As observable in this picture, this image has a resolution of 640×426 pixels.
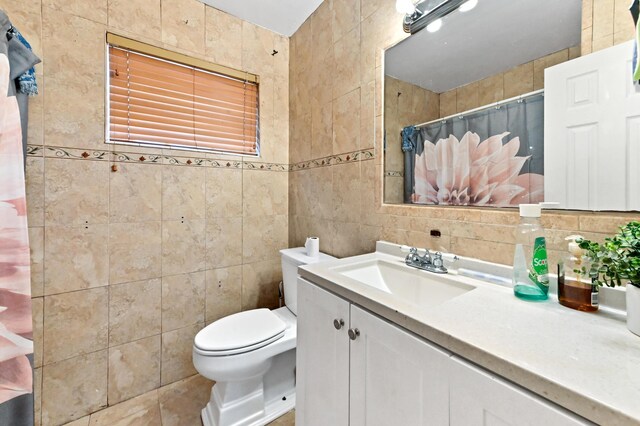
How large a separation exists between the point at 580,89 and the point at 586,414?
34.2 inches

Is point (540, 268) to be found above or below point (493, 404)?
above

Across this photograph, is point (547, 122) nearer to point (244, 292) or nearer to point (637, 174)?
point (637, 174)

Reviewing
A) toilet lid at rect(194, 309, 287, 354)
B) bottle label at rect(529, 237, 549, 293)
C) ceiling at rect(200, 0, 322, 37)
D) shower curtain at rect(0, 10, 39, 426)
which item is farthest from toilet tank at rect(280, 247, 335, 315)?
ceiling at rect(200, 0, 322, 37)

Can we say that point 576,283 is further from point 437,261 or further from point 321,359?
point 321,359

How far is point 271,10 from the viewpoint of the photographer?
70.3 inches

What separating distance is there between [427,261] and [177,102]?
175 centimetres

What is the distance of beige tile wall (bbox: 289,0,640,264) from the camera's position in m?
0.94

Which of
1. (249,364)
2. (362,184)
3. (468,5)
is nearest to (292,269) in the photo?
(249,364)

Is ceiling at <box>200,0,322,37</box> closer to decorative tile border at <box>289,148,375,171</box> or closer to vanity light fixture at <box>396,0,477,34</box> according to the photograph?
vanity light fixture at <box>396,0,477,34</box>

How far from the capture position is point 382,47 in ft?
4.42

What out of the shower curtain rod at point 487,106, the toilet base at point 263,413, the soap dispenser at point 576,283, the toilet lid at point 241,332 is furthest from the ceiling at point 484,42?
the toilet base at point 263,413

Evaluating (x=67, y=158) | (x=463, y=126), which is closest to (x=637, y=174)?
(x=463, y=126)

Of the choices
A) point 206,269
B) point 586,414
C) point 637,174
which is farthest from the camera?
point 206,269

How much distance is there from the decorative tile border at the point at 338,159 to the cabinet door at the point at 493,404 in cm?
109
